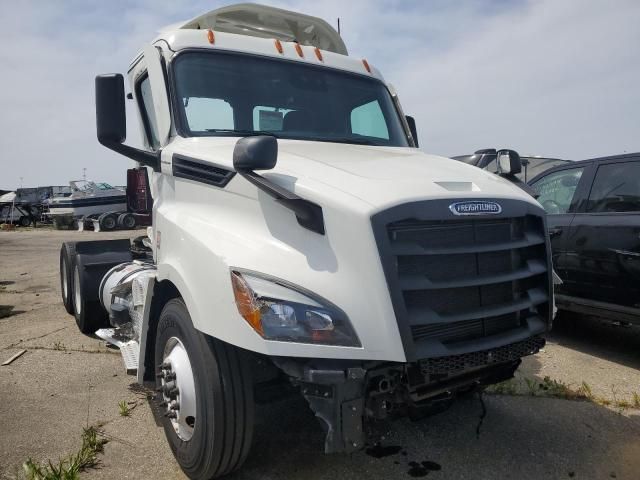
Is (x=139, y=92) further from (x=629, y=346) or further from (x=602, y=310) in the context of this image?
(x=629, y=346)

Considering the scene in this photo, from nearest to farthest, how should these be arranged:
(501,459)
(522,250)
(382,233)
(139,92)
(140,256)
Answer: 1. (382,233)
2. (522,250)
3. (501,459)
4. (139,92)
5. (140,256)

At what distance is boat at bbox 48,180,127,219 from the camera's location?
2519 centimetres

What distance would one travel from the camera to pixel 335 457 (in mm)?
3107

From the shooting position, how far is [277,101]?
363 centimetres

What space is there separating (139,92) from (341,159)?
2.08 meters

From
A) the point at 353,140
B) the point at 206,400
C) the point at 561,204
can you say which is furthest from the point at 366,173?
the point at 561,204

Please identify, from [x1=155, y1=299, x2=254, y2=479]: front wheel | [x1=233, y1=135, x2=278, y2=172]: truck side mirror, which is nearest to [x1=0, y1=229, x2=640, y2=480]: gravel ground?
[x1=155, y1=299, x2=254, y2=479]: front wheel

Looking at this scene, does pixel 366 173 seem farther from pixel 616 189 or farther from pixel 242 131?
pixel 616 189

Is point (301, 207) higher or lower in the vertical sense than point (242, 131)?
lower

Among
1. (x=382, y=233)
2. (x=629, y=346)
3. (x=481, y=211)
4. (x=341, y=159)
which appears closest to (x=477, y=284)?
(x=481, y=211)

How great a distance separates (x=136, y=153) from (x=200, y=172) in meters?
0.66

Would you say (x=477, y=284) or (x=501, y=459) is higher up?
(x=477, y=284)

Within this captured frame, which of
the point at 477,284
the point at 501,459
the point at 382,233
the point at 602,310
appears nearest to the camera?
the point at 382,233

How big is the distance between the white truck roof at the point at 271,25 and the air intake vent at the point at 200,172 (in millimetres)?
1329
